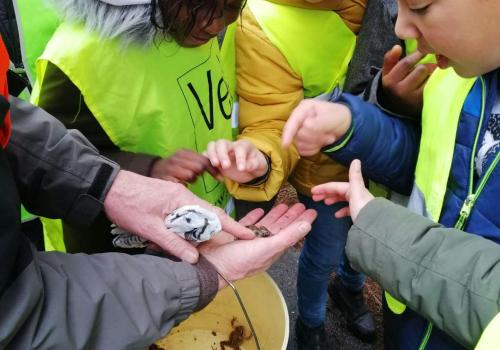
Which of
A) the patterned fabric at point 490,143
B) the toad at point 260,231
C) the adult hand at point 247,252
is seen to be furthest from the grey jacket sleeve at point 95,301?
the patterned fabric at point 490,143

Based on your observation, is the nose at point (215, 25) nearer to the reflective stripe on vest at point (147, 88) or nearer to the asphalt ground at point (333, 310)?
the reflective stripe on vest at point (147, 88)

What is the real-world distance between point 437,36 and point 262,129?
664 millimetres

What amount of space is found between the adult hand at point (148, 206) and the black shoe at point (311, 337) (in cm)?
101

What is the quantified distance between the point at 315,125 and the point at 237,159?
0.73ft

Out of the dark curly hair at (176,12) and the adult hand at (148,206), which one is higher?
the dark curly hair at (176,12)

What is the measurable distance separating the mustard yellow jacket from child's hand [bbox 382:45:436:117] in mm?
287

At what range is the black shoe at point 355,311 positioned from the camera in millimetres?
1967

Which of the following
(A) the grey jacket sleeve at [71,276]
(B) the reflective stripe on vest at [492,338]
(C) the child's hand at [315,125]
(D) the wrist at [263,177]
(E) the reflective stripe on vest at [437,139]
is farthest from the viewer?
(D) the wrist at [263,177]

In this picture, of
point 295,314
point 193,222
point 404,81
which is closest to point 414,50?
point 404,81

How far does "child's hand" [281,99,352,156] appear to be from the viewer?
110cm

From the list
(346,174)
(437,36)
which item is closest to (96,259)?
(437,36)

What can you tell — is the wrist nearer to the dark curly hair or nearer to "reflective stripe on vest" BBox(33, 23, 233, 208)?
"reflective stripe on vest" BBox(33, 23, 233, 208)

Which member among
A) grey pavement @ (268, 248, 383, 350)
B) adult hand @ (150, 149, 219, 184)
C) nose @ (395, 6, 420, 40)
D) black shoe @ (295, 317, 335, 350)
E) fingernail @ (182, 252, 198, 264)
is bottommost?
grey pavement @ (268, 248, 383, 350)

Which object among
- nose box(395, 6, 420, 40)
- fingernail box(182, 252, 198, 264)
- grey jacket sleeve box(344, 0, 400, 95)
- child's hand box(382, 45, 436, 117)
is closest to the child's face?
nose box(395, 6, 420, 40)
